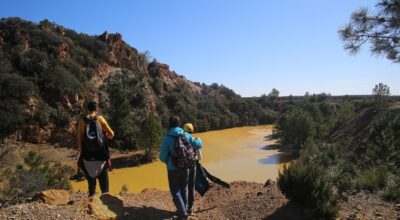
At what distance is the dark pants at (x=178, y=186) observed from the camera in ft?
17.6

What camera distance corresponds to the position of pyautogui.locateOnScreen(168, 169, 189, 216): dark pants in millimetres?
5367

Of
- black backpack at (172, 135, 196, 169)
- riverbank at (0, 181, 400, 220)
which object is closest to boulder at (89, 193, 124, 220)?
riverbank at (0, 181, 400, 220)

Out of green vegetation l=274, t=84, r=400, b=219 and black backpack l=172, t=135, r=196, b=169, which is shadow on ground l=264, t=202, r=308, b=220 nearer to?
green vegetation l=274, t=84, r=400, b=219

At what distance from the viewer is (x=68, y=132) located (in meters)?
29.3

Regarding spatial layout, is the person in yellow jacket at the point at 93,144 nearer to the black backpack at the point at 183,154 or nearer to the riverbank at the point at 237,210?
the riverbank at the point at 237,210

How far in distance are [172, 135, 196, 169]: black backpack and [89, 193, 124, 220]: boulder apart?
1.13 meters

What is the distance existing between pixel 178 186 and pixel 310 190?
6.73 feet

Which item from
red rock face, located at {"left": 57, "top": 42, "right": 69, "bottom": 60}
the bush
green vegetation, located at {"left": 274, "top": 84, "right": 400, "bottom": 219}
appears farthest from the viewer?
red rock face, located at {"left": 57, "top": 42, "right": 69, "bottom": 60}

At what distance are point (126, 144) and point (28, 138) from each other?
24.4 feet

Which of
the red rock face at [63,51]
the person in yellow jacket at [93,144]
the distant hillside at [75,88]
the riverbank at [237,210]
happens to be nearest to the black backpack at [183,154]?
the riverbank at [237,210]

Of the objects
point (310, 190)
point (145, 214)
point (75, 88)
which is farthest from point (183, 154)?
point (75, 88)

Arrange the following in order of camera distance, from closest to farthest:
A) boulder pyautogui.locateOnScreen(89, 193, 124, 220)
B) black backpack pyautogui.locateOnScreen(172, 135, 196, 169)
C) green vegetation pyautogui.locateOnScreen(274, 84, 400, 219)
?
1. boulder pyautogui.locateOnScreen(89, 193, 124, 220)
2. black backpack pyautogui.locateOnScreen(172, 135, 196, 169)
3. green vegetation pyautogui.locateOnScreen(274, 84, 400, 219)

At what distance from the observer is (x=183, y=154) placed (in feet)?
17.6

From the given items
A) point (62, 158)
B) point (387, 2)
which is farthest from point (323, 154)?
point (62, 158)
